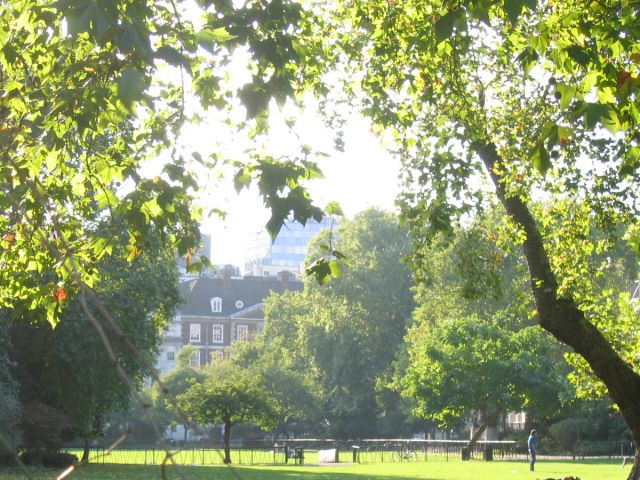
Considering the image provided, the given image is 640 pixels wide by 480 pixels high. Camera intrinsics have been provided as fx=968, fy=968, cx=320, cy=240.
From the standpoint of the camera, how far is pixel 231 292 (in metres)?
106

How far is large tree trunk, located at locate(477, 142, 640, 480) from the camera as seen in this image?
14.2 metres

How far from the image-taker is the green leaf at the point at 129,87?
12.7 feet

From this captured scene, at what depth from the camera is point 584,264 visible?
15.8 meters

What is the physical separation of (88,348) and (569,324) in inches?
850

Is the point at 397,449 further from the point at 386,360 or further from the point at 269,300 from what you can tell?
the point at 269,300

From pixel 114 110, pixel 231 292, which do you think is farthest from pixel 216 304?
pixel 114 110

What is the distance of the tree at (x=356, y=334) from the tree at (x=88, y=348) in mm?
33606

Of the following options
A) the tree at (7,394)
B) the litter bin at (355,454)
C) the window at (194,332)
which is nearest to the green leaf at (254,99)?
the tree at (7,394)

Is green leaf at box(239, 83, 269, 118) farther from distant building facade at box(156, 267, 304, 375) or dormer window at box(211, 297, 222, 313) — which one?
dormer window at box(211, 297, 222, 313)

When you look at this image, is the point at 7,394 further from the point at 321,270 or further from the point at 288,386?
the point at 288,386

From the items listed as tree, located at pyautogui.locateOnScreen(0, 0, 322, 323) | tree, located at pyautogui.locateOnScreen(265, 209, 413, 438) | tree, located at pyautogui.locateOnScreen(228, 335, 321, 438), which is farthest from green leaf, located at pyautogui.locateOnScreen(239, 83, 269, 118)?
tree, located at pyautogui.locateOnScreen(265, 209, 413, 438)

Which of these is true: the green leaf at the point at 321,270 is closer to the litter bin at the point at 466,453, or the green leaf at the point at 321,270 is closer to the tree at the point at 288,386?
the litter bin at the point at 466,453

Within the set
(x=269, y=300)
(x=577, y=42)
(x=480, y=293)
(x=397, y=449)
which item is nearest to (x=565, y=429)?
(x=397, y=449)

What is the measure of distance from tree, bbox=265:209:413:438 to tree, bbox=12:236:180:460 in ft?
110
